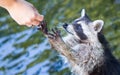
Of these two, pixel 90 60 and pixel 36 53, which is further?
pixel 36 53

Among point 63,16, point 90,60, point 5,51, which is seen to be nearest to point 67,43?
point 90,60

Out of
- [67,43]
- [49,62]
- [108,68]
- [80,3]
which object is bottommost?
[108,68]

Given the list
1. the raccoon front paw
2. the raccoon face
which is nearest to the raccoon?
the raccoon face

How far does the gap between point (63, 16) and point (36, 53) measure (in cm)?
198

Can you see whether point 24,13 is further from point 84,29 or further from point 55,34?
point 84,29

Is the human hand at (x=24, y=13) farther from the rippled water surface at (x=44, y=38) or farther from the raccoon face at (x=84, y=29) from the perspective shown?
the rippled water surface at (x=44, y=38)

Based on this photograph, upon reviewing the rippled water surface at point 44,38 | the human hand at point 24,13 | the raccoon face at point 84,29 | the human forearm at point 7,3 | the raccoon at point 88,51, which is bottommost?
the human hand at point 24,13

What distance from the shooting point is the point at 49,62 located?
9344mm

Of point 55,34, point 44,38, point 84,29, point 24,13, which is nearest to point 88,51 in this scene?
point 84,29

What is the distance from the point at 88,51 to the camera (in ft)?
21.6

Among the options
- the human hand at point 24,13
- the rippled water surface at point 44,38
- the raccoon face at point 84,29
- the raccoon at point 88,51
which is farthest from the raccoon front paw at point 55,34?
the rippled water surface at point 44,38

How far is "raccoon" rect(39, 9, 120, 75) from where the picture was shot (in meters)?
6.45

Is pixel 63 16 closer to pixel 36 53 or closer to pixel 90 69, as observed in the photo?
pixel 36 53

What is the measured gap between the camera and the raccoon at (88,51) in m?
6.45
